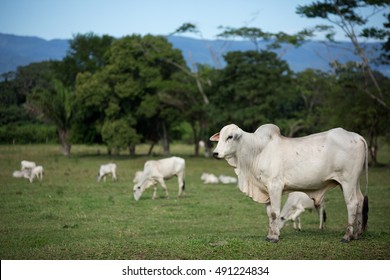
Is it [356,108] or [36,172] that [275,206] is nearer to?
[36,172]

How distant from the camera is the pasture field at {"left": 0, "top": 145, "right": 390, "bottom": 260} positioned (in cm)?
1077

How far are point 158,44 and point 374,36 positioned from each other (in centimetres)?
1694

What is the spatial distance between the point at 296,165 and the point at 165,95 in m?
34.0

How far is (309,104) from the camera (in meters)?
57.5

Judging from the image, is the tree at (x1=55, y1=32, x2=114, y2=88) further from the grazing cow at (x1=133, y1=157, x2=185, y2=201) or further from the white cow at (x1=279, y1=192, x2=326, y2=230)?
the white cow at (x1=279, y1=192, x2=326, y2=230)

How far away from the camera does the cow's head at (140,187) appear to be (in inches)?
910

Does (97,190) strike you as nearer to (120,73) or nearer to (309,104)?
(120,73)

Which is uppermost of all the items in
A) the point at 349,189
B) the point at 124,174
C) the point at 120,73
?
the point at 120,73

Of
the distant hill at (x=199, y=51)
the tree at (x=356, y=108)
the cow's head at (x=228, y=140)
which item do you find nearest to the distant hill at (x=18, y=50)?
the distant hill at (x=199, y=51)

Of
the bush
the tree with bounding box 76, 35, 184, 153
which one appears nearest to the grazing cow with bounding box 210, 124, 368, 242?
the bush

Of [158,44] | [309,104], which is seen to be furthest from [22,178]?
[309,104]

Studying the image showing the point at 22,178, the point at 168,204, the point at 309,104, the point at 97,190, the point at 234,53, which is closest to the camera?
the point at 168,204

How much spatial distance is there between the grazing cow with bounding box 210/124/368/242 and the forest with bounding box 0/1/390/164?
2491 centimetres

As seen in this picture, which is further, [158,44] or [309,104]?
[309,104]
